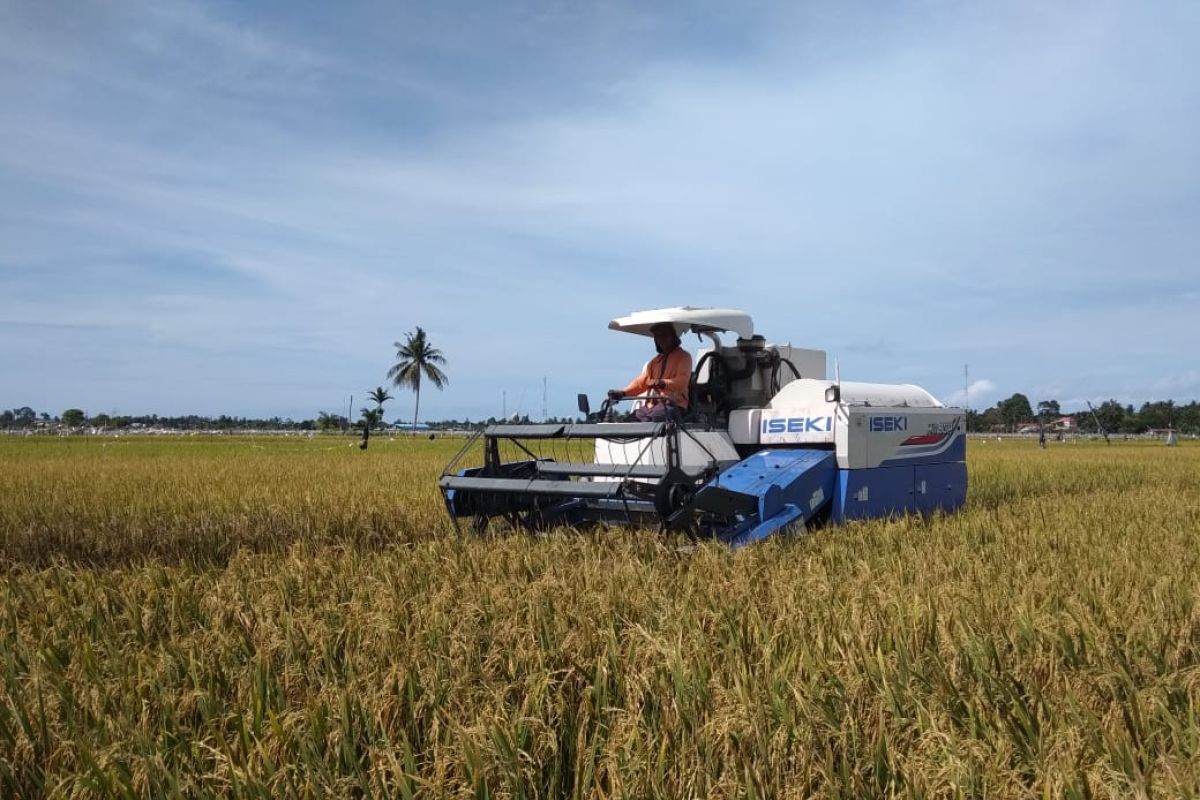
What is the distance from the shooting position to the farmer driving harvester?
25.3ft

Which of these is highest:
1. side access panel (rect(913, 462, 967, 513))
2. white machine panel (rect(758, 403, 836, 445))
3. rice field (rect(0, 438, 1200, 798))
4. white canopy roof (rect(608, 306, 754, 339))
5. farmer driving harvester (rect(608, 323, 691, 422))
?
white canopy roof (rect(608, 306, 754, 339))

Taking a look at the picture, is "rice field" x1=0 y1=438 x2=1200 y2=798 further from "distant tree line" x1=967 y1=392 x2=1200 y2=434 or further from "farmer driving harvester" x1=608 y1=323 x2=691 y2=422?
"distant tree line" x1=967 y1=392 x2=1200 y2=434

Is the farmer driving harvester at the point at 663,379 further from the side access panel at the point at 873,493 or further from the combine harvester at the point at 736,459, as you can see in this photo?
the side access panel at the point at 873,493

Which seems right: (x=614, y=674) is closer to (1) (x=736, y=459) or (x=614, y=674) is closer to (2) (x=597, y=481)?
(2) (x=597, y=481)

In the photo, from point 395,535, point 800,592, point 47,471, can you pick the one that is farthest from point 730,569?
point 47,471

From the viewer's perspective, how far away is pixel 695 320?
7836 millimetres

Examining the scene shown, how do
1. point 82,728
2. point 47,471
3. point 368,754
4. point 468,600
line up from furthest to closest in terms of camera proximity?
point 47,471, point 468,600, point 82,728, point 368,754

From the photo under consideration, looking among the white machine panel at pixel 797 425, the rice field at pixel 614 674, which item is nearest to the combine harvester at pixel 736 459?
the white machine panel at pixel 797 425

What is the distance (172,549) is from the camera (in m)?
7.41

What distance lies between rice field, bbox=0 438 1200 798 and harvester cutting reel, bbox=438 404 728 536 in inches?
16.3

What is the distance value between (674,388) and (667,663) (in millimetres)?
4766

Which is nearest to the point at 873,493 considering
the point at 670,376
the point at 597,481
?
the point at 670,376

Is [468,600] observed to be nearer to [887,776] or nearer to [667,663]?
[667,663]

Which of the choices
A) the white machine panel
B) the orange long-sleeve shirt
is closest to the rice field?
the white machine panel
